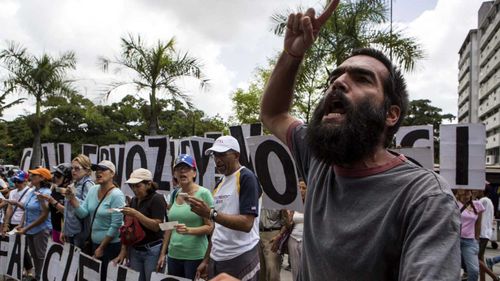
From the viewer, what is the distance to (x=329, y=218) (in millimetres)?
1277

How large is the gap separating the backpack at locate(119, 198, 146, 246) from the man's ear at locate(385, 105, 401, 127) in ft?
12.4

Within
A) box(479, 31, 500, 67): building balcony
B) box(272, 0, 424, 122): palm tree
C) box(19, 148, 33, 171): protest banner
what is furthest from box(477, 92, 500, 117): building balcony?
box(19, 148, 33, 171): protest banner

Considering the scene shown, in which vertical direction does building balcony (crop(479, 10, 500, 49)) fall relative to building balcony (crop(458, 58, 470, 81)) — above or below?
above

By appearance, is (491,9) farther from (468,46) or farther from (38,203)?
(38,203)

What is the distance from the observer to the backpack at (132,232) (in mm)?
4738

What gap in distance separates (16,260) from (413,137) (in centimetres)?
581

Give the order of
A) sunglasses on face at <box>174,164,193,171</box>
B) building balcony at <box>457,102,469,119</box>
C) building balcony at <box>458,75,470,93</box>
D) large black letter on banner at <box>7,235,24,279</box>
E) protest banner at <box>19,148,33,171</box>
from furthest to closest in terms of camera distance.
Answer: building balcony at <box>457,102,469,119</box>
building balcony at <box>458,75,470,93</box>
protest banner at <box>19,148,33,171</box>
large black letter on banner at <box>7,235,24,279</box>
sunglasses on face at <box>174,164,193,171</box>

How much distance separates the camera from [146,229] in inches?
189

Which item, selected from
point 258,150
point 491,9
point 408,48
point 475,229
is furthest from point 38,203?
point 491,9

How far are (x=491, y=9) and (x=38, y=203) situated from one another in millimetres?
65754

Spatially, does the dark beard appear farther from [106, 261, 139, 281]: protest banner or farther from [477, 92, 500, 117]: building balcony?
[477, 92, 500, 117]: building balcony

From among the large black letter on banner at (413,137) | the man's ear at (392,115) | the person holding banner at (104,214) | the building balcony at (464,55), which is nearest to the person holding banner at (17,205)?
the person holding banner at (104,214)

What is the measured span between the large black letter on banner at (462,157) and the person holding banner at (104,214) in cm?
368

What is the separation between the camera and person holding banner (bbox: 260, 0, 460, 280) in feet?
3.45
